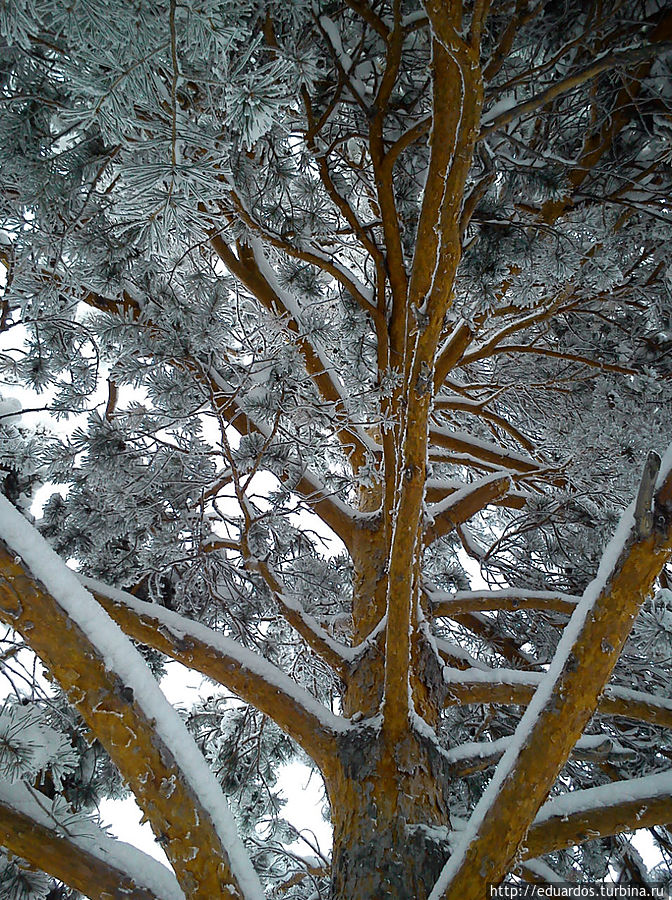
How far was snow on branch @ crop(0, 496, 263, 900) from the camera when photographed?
4.59 feet

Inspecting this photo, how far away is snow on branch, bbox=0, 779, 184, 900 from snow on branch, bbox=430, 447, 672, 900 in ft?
2.31

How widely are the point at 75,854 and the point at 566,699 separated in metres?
1.25

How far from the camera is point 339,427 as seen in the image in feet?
10.1

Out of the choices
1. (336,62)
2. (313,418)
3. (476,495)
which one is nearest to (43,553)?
(313,418)

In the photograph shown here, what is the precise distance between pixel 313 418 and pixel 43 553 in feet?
5.47

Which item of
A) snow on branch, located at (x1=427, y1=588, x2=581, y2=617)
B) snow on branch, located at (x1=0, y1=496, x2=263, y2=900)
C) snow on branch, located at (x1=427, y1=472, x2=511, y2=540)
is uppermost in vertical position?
snow on branch, located at (x1=427, y1=472, x2=511, y2=540)

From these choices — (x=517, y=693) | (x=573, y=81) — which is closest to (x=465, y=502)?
(x=517, y=693)

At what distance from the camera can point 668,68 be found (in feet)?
8.23

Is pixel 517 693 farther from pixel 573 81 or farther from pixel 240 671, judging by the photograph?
pixel 573 81

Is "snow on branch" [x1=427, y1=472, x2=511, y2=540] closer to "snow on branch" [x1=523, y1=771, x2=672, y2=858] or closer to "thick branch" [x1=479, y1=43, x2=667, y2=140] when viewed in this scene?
"snow on branch" [x1=523, y1=771, x2=672, y2=858]

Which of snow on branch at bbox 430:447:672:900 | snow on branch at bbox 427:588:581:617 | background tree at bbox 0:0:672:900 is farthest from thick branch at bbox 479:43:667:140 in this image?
snow on branch at bbox 427:588:581:617

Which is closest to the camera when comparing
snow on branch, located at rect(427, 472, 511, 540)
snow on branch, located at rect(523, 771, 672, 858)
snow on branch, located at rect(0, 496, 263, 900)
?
snow on branch, located at rect(0, 496, 263, 900)

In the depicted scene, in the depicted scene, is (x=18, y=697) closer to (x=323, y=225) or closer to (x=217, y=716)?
(x=217, y=716)

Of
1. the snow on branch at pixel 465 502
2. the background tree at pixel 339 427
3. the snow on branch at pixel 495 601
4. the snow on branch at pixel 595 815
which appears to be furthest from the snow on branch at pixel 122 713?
the snow on branch at pixel 465 502
